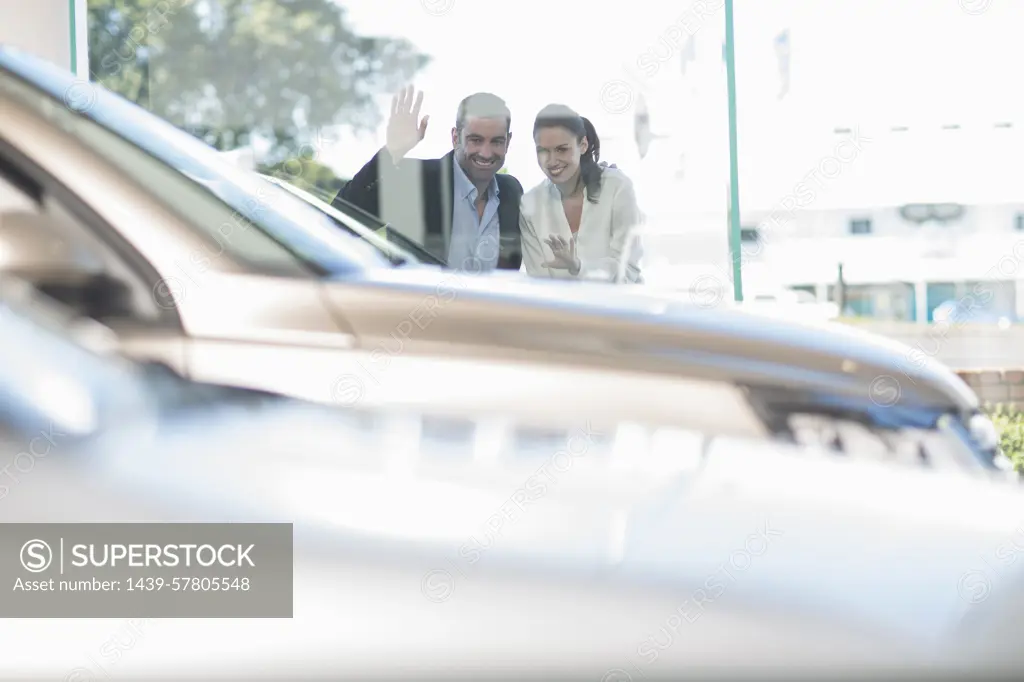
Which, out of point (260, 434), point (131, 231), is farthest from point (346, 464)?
point (131, 231)

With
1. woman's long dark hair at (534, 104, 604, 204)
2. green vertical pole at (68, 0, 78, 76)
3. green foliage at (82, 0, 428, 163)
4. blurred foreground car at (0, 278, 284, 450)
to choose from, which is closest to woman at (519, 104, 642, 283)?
woman's long dark hair at (534, 104, 604, 204)

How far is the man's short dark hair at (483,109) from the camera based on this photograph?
1.62m

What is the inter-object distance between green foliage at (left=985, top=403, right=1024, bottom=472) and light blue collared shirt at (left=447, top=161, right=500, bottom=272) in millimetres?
822

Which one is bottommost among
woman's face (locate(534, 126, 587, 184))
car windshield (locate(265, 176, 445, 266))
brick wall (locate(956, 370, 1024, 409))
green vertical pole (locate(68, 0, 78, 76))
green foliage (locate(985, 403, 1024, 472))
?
green foliage (locate(985, 403, 1024, 472))

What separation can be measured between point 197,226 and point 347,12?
0.73m

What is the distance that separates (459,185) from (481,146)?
0.34ft

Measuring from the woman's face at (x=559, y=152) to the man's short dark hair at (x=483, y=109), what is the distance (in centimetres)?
8

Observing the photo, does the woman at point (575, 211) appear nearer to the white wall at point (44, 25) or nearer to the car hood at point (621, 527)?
the car hood at point (621, 527)

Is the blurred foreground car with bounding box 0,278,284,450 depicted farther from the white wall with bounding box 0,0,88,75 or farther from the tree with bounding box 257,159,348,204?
the white wall with bounding box 0,0,88,75

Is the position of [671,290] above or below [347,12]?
below

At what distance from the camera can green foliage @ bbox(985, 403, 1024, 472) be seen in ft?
4.62

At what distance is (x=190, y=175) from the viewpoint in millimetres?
1222

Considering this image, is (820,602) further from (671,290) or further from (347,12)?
(347,12)

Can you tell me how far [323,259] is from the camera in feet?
3.95
